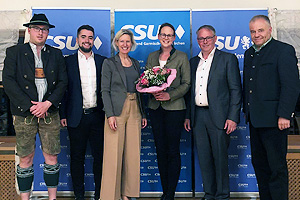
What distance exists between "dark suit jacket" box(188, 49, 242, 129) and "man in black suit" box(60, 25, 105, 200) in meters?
1.18

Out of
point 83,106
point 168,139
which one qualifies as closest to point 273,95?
point 168,139

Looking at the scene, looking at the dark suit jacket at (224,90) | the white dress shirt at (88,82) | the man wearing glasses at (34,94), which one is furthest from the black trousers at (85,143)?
the dark suit jacket at (224,90)

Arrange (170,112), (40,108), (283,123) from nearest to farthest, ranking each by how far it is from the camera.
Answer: (283,123) → (40,108) → (170,112)

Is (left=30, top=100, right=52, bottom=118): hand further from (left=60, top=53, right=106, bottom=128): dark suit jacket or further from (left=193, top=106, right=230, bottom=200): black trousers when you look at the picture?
(left=193, top=106, right=230, bottom=200): black trousers

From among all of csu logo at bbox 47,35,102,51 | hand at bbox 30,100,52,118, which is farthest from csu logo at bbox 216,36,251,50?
hand at bbox 30,100,52,118

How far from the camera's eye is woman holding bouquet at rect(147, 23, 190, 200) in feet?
10.7

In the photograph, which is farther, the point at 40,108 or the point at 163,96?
the point at 163,96

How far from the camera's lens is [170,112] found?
3.25 m

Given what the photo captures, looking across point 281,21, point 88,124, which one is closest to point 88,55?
point 88,124

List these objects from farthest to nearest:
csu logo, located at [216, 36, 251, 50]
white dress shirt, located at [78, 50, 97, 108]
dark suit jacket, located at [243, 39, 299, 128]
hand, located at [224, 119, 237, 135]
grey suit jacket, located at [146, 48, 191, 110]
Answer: csu logo, located at [216, 36, 251, 50] → white dress shirt, located at [78, 50, 97, 108] → grey suit jacket, located at [146, 48, 191, 110] → hand, located at [224, 119, 237, 135] → dark suit jacket, located at [243, 39, 299, 128]

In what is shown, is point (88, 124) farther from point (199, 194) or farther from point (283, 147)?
point (283, 147)

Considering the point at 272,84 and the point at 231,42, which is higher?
the point at 231,42

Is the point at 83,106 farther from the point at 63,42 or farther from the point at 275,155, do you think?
the point at 275,155

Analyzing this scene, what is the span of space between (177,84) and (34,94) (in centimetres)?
141
